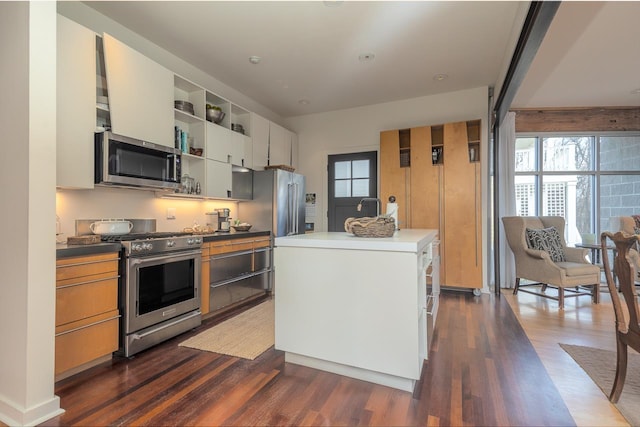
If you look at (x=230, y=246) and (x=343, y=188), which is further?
(x=343, y=188)

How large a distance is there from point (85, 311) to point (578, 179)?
21.2 feet

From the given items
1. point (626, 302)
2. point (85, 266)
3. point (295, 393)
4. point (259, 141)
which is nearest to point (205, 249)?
point (85, 266)

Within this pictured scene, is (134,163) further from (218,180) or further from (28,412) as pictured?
(28,412)

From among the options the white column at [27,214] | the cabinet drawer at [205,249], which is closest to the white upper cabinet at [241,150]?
the cabinet drawer at [205,249]

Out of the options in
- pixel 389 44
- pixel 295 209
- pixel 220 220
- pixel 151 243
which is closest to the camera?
pixel 151 243

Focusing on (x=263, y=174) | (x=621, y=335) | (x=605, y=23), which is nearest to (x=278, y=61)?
(x=263, y=174)

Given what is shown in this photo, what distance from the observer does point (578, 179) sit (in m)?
4.96

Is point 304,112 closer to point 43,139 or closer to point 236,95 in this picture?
point 236,95

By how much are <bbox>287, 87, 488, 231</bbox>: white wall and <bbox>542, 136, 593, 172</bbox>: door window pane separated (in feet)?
4.85

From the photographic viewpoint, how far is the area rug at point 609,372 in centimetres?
169

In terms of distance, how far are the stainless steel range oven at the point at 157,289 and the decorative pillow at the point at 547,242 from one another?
13.4 ft

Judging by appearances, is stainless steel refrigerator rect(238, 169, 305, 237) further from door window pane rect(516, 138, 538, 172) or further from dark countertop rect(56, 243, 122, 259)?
door window pane rect(516, 138, 538, 172)

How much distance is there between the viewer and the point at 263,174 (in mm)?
4316

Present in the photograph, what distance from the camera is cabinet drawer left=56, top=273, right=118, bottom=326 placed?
195cm
